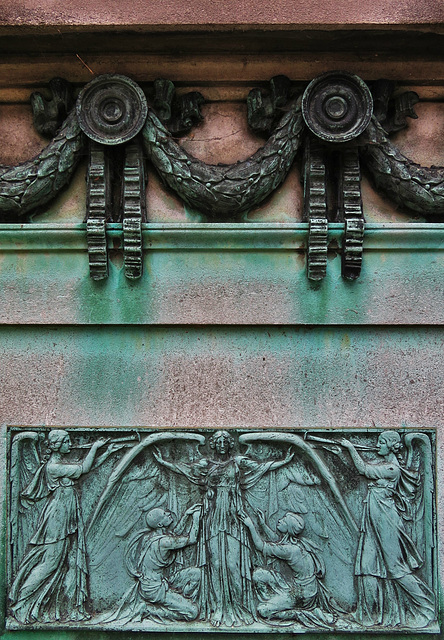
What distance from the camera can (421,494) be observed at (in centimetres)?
368

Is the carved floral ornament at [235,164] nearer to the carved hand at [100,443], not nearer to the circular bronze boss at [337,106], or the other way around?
the circular bronze boss at [337,106]

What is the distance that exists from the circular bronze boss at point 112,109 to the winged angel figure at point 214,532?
5.92ft

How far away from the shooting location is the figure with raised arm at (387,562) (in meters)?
3.62

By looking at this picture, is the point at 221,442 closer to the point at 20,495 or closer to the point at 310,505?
the point at 310,505

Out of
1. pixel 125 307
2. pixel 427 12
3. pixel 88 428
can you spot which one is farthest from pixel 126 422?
pixel 427 12

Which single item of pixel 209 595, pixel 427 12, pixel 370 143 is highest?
pixel 427 12

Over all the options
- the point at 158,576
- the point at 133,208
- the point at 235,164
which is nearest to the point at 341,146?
the point at 235,164

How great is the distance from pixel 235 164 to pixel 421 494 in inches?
89.5

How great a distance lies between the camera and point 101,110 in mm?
3641

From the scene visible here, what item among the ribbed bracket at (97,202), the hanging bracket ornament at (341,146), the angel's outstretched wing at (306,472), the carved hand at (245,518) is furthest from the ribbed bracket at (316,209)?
the carved hand at (245,518)

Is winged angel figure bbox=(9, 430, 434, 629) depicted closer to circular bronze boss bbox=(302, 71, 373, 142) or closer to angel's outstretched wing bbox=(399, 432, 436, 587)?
angel's outstretched wing bbox=(399, 432, 436, 587)

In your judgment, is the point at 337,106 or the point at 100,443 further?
the point at 100,443

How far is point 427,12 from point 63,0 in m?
2.03

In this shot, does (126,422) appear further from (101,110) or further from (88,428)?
(101,110)
